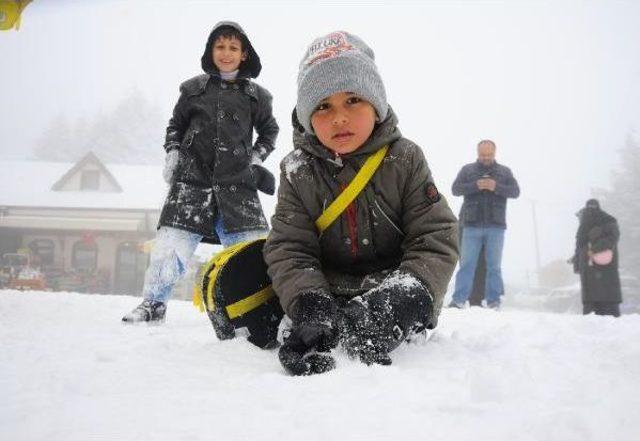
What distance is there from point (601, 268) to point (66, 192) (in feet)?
76.6

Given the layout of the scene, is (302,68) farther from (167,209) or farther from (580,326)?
(580,326)

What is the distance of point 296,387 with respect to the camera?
4.23 ft

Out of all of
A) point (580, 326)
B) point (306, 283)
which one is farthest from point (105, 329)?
point (580, 326)

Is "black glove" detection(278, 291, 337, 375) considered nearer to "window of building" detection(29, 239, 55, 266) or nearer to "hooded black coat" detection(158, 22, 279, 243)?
"hooded black coat" detection(158, 22, 279, 243)

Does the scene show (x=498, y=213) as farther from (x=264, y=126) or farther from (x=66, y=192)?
(x=66, y=192)

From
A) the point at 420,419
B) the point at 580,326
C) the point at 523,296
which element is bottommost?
the point at 523,296

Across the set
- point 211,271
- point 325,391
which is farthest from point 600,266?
point 325,391

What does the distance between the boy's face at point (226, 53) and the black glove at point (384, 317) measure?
7.25 ft

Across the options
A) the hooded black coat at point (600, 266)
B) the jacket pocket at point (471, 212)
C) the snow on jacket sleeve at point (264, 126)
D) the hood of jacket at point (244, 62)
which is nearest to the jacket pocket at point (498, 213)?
the jacket pocket at point (471, 212)

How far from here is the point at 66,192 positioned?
23.1m

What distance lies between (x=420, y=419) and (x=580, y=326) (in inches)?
72.8

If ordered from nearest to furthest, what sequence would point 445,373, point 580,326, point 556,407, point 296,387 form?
point 556,407 < point 296,387 < point 445,373 < point 580,326

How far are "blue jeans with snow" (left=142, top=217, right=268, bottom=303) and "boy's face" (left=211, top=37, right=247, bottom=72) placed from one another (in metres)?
1.15

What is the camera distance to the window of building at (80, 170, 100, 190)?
77.3 feet
